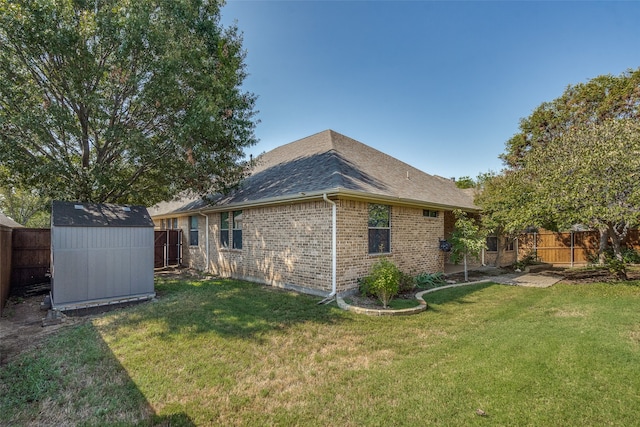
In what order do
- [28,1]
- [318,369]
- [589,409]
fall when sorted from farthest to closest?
1. [28,1]
2. [318,369]
3. [589,409]

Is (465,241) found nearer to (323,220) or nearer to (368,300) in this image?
(368,300)

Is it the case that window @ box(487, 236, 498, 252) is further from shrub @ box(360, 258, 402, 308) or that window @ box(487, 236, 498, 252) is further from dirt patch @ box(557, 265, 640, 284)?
shrub @ box(360, 258, 402, 308)

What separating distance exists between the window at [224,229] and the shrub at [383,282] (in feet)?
21.7

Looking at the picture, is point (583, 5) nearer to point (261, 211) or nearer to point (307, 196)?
point (307, 196)

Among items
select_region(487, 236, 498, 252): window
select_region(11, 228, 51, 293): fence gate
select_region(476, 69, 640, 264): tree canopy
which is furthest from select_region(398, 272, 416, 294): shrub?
select_region(11, 228, 51, 293): fence gate

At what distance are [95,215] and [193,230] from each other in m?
7.12

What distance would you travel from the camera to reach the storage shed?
7203mm

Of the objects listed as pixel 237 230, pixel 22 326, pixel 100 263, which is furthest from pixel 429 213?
pixel 22 326

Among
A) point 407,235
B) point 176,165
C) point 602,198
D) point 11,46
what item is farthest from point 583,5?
point 11,46

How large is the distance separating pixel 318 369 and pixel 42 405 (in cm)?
310

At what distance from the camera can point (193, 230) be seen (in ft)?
49.3

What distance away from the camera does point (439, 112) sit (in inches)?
564

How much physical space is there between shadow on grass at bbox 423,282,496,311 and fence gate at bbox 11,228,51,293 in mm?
12094

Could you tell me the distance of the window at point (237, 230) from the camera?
1149 cm
